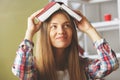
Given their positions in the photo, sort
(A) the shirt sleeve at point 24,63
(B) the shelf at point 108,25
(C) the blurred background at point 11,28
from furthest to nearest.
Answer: (C) the blurred background at point 11,28 < (B) the shelf at point 108,25 < (A) the shirt sleeve at point 24,63

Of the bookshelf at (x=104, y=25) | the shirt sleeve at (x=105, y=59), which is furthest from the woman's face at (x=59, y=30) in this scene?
the bookshelf at (x=104, y=25)

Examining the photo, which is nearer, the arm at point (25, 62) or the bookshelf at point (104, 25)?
the arm at point (25, 62)

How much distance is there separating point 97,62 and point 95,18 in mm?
491

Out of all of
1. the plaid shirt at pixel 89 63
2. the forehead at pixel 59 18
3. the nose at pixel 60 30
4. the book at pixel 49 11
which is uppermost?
the book at pixel 49 11

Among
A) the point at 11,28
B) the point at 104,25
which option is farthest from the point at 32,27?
the point at 11,28

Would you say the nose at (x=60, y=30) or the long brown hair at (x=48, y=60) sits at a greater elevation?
the nose at (x=60, y=30)

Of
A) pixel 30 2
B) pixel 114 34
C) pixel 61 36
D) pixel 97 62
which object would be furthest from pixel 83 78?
pixel 30 2

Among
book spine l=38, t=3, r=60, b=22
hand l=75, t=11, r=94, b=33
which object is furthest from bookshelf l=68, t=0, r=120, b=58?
book spine l=38, t=3, r=60, b=22

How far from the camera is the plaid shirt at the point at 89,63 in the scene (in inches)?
32.3

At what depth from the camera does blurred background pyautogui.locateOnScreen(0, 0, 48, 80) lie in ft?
4.96

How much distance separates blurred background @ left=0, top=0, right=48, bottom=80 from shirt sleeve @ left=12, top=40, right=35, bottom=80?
69 centimetres

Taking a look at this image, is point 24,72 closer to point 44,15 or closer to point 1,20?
point 44,15

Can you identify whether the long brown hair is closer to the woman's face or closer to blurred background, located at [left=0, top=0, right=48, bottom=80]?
the woman's face

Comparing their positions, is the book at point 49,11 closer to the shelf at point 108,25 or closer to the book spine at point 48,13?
the book spine at point 48,13
